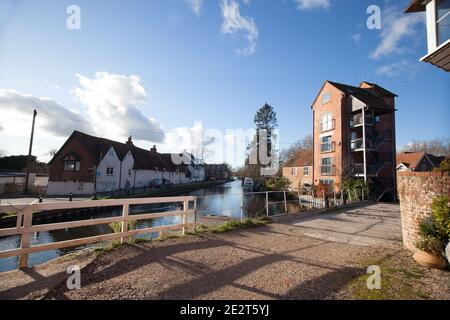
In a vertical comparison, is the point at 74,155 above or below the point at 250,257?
above

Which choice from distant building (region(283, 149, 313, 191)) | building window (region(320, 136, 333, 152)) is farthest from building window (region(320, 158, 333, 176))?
distant building (region(283, 149, 313, 191))

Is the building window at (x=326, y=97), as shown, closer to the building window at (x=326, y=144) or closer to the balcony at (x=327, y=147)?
the building window at (x=326, y=144)

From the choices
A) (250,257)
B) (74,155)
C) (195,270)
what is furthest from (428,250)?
(74,155)

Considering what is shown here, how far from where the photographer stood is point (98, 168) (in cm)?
2933

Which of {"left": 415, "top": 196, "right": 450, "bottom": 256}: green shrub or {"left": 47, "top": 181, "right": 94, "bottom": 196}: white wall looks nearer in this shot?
{"left": 415, "top": 196, "right": 450, "bottom": 256}: green shrub

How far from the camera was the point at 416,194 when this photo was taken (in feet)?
19.3

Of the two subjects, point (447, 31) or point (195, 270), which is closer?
point (195, 270)

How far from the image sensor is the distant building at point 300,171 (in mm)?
30844

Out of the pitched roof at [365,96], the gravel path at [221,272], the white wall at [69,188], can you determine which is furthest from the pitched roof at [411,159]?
the white wall at [69,188]

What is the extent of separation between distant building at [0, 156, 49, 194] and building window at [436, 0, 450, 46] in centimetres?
3581

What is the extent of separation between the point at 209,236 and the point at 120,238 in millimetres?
2723

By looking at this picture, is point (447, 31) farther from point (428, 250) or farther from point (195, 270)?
point (195, 270)

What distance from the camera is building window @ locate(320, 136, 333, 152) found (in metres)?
26.2

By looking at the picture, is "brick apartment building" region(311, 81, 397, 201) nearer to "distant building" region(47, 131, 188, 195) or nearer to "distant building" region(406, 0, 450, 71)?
"distant building" region(406, 0, 450, 71)
